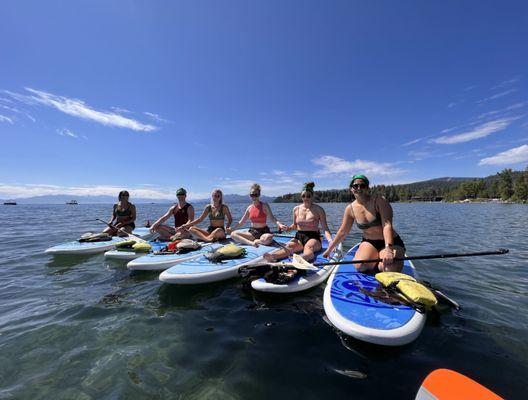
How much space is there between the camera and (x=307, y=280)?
5527mm

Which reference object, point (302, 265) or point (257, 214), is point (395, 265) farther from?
point (257, 214)

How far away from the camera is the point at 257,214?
358 inches

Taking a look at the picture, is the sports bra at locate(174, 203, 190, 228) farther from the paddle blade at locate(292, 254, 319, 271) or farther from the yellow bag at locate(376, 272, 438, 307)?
the yellow bag at locate(376, 272, 438, 307)

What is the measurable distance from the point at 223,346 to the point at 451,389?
2.96 meters

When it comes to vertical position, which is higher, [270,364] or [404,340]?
[404,340]

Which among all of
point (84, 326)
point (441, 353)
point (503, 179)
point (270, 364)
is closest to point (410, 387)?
point (441, 353)

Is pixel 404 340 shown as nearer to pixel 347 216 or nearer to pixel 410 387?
pixel 410 387

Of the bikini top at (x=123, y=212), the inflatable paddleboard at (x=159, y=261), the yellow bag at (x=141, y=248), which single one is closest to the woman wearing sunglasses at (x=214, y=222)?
the yellow bag at (x=141, y=248)

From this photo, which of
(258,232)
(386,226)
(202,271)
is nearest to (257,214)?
(258,232)

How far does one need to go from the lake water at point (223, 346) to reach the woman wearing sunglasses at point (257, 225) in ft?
7.06

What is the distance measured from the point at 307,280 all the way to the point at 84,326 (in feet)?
14.5

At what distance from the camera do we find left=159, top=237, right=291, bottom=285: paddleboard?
18.5ft

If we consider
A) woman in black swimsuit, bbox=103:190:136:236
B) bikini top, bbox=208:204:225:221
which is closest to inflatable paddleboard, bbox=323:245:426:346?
bikini top, bbox=208:204:225:221

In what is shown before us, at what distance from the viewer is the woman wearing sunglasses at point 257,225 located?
8641 mm
